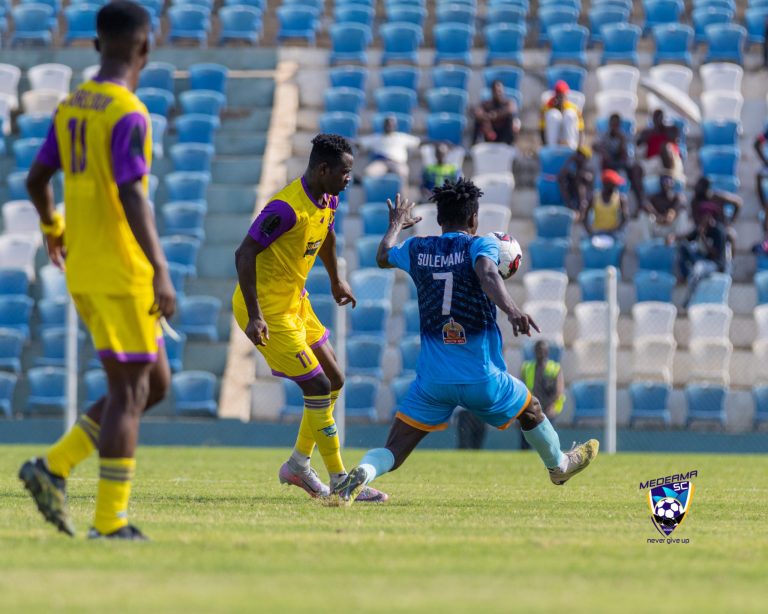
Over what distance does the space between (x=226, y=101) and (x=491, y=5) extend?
16.7ft

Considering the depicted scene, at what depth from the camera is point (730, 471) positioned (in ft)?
46.6

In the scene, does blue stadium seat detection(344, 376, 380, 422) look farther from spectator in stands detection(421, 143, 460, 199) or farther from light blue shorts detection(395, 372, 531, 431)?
light blue shorts detection(395, 372, 531, 431)

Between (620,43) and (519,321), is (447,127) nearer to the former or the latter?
(620,43)

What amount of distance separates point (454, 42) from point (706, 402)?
30.3 feet

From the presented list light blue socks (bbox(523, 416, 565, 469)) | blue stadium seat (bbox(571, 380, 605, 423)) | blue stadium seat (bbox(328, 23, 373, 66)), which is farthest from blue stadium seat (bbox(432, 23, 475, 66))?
light blue socks (bbox(523, 416, 565, 469))

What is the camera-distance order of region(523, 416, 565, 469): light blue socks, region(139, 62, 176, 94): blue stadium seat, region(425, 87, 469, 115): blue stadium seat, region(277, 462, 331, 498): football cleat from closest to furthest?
region(523, 416, 565, 469): light blue socks
region(277, 462, 331, 498): football cleat
region(425, 87, 469, 115): blue stadium seat
region(139, 62, 176, 94): blue stadium seat

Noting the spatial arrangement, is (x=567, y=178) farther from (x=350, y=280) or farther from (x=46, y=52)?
(x=46, y=52)

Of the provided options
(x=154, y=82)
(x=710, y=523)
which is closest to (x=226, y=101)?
(x=154, y=82)

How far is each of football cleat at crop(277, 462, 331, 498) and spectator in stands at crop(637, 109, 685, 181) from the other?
527 inches

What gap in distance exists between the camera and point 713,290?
2050 cm

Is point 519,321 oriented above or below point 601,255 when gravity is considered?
below

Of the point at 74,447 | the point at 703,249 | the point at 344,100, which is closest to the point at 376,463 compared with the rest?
the point at 74,447

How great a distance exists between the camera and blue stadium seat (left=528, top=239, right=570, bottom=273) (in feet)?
69.8

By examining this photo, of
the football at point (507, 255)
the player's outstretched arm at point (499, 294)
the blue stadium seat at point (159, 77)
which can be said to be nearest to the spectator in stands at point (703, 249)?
the blue stadium seat at point (159, 77)
